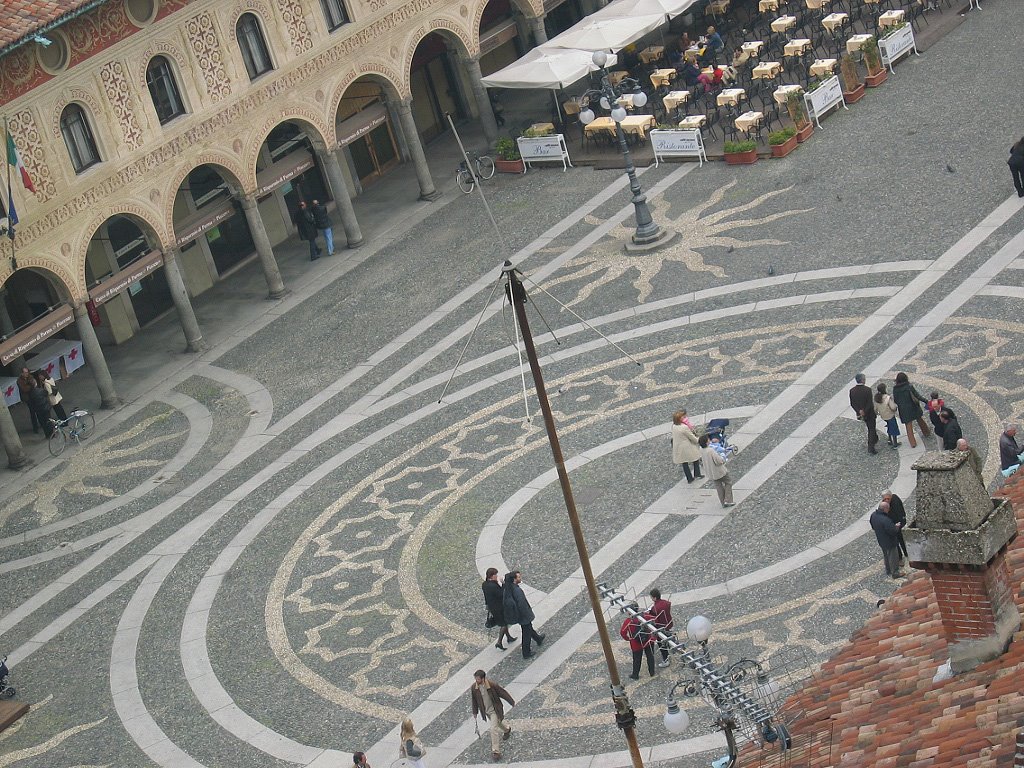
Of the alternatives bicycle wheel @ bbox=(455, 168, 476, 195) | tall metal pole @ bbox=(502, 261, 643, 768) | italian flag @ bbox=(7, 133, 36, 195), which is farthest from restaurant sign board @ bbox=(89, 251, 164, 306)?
tall metal pole @ bbox=(502, 261, 643, 768)

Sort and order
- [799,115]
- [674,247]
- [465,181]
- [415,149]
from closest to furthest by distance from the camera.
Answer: [674,247]
[799,115]
[415,149]
[465,181]

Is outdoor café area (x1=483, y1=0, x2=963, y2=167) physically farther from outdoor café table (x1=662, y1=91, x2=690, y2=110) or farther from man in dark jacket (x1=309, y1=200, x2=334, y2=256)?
man in dark jacket (x1=309, y1=200, x2=334, y2=256)

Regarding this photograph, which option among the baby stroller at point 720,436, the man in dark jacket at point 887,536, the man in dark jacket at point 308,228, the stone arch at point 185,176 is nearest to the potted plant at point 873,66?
the man in dark jacket at point 308,228

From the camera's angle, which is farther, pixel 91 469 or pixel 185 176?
pixel 185 176

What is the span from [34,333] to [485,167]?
1348 centimetres

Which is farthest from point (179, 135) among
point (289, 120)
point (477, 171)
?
point (477, 171)

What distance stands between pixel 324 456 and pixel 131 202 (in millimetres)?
8635

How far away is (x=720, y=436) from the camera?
27.3 m

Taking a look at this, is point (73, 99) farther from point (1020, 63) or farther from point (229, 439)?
point (1020, 63)

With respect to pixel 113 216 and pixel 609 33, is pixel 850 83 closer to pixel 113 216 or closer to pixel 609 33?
pixel 609 33

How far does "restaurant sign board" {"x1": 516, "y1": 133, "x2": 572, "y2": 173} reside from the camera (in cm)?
4219

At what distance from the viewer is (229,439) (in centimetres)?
3369

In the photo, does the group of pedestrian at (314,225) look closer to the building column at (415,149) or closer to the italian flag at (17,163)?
the building column at (415,149)

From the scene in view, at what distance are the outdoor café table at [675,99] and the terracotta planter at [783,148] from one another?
14.7 feet
